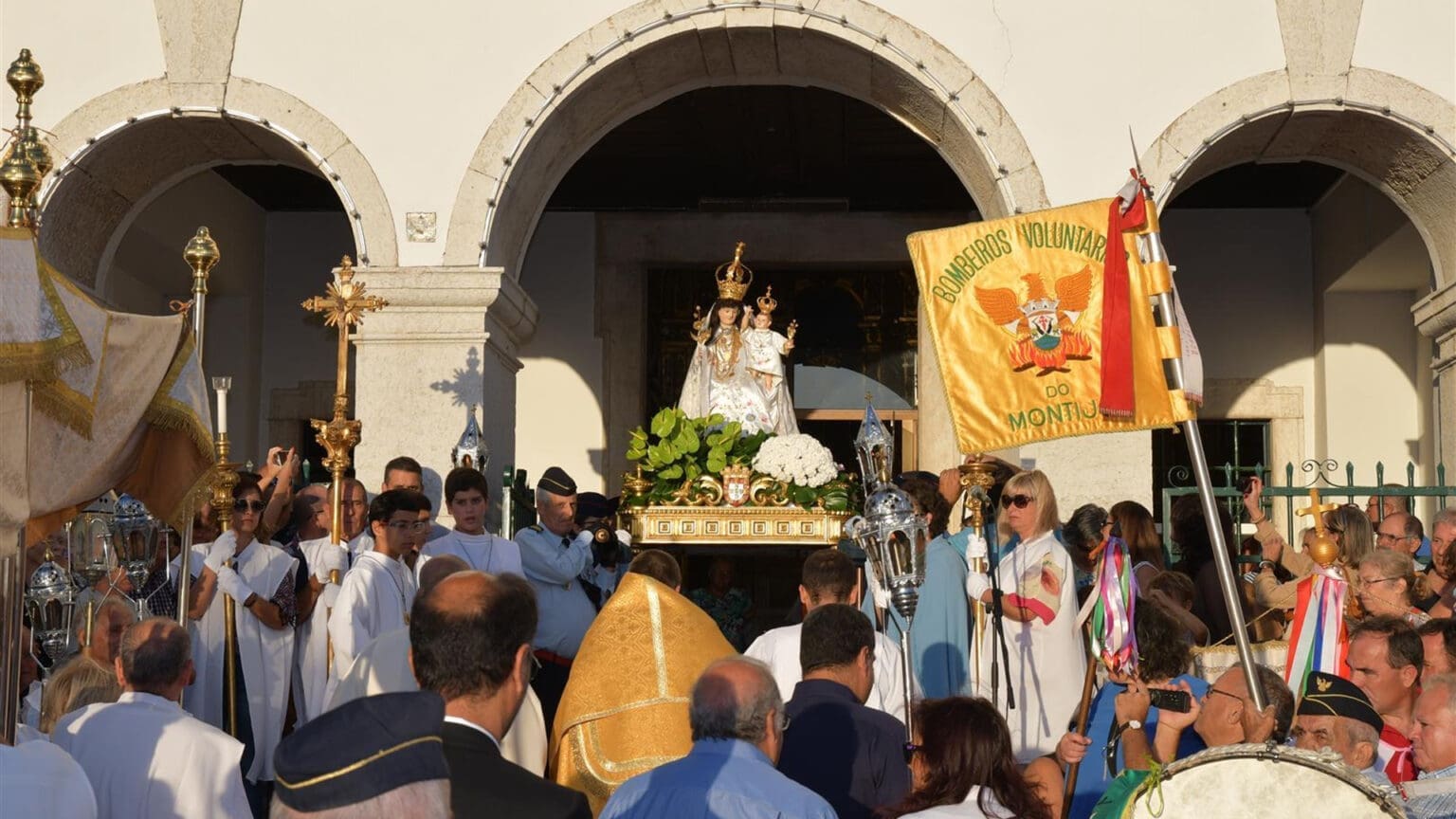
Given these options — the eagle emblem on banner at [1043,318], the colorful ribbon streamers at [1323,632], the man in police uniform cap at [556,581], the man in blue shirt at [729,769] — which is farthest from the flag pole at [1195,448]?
the man in police uniform cap at [556,581]

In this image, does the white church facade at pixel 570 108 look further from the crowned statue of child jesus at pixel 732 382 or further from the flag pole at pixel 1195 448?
the flag pole at pixel 1195 448

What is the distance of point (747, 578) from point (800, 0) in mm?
5447

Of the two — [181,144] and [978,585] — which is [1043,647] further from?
[181,144]

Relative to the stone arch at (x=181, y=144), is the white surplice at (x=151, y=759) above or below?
below

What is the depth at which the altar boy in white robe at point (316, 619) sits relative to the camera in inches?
293

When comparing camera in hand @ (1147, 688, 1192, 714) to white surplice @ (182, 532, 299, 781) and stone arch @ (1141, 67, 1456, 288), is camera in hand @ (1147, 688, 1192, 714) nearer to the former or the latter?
white surplice @ (182, 532, 299, 781)

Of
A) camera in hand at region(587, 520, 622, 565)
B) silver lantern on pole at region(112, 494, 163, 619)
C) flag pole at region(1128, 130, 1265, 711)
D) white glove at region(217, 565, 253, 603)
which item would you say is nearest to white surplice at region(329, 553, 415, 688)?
white glove at region(217, 565, 253, 603)

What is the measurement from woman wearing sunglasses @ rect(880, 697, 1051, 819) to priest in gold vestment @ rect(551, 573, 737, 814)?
0.85 metres

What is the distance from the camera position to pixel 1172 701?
490 cm

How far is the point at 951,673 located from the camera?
23.2 ft

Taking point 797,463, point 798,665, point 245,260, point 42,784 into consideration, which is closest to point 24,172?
point 42,784

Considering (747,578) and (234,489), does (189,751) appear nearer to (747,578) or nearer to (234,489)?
(234,489)

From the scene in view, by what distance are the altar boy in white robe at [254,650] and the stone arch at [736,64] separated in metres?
3.39

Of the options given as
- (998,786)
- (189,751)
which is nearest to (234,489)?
(189,751)
